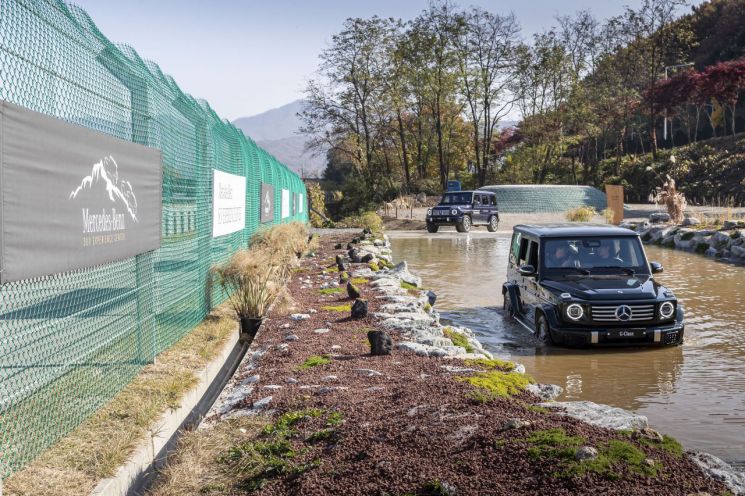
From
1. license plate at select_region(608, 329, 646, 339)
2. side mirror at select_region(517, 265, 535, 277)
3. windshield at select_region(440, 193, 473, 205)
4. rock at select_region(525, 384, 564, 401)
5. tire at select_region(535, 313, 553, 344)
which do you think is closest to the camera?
rock at select_region(525, 384, 564, 401)

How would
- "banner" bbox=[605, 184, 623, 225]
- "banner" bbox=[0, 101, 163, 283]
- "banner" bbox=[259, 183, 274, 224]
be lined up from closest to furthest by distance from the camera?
"banner" bbox=[0, 101, 163, 283] < "banner" bbox=[259, 183, 274, 224] < "banner" bbox=[605, 184, 623, 225]

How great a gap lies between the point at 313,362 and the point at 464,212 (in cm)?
2864

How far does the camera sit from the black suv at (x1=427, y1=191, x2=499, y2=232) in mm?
35688

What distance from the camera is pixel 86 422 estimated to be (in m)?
5.77

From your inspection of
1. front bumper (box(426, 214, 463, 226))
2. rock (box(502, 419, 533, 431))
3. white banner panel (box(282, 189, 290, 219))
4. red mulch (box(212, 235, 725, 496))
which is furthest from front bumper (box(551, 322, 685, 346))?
front bumper (box(426, 214, 463, 226))

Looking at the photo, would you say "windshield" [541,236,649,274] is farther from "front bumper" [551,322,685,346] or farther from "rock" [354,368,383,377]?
"rock" [354,368,383,377]

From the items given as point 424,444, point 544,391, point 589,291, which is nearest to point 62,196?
point 424,444

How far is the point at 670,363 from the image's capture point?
30.7 ft

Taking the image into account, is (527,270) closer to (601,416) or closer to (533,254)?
(533,254)

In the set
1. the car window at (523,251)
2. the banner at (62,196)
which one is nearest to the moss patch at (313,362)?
the banner at (62,196)

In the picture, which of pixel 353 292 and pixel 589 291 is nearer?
pixel 589 291

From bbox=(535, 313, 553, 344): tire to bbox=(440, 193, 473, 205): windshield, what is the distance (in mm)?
25931

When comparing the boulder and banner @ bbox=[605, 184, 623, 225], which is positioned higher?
banner @ bbox=[605, 184, 623, 225]

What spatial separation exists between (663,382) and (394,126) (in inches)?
2249
